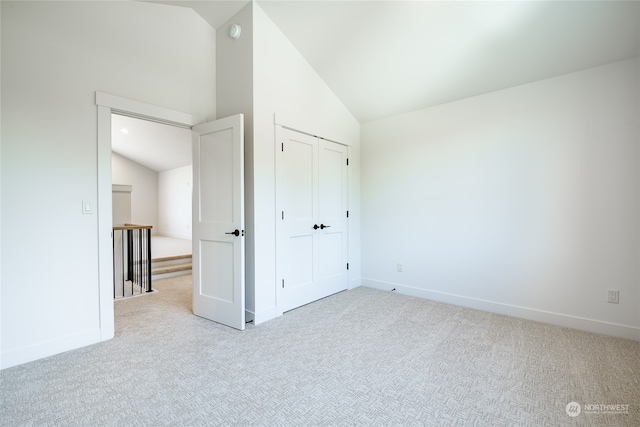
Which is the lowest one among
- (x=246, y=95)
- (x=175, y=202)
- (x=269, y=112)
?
(x=175, y=202)

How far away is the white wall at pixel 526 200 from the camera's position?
263cm

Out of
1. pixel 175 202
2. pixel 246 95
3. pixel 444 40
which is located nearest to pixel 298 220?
pixel 246 95

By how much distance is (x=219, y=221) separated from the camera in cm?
301

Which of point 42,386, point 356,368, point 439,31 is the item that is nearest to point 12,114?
point 42,386

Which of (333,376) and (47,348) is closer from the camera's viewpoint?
(333,376)

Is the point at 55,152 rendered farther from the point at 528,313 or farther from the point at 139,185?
the point at 139,185

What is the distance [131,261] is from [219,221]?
2683 mm

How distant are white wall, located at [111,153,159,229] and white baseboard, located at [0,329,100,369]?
30.6ft

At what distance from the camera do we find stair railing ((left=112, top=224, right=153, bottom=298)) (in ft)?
14.1

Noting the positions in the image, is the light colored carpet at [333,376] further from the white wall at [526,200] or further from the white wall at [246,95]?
the white wall at [246,95]

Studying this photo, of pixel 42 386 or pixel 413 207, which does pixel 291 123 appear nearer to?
pixel 413 207

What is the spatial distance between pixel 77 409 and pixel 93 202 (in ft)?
5.18

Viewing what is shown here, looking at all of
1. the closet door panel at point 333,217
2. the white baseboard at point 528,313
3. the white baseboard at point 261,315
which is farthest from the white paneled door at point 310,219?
the white baseboard at point 528,313

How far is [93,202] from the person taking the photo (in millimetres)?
2529
